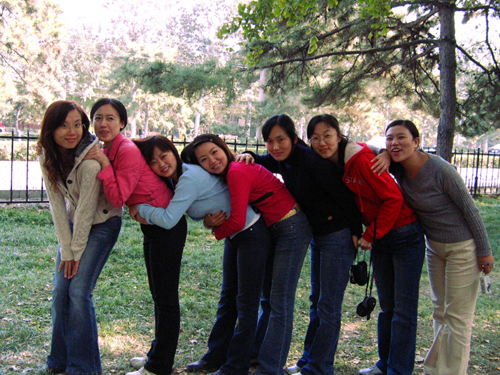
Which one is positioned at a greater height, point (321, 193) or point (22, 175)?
point (321, 193)

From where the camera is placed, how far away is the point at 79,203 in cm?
272

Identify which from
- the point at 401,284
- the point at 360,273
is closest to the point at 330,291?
the point at 360,273

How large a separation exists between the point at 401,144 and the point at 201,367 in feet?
6.88

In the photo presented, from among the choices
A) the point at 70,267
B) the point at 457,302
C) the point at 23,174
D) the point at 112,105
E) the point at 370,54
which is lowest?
the point at 457,302

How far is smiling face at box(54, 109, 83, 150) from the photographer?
8.96ft

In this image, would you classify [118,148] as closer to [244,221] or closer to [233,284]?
[244,221]

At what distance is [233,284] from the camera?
305 centimetres

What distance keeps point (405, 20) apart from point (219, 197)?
23.8 ft

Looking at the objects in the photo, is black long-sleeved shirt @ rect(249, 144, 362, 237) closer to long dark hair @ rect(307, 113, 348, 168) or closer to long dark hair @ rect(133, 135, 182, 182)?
long dark hair @ rect(307, 113, 348, 168)

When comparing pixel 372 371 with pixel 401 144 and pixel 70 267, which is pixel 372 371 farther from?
pixel 70 267

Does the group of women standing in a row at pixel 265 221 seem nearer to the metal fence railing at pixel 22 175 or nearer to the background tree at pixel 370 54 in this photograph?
the metal fence railing at pixel 22 175

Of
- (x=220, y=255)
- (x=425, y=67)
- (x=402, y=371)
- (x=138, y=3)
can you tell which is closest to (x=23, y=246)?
(x=220, y=255)

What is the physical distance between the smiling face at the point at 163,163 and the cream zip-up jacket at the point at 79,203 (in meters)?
0.35

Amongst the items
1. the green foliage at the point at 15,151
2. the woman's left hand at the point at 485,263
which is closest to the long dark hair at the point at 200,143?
the woman's left hand at the point at 485,263
